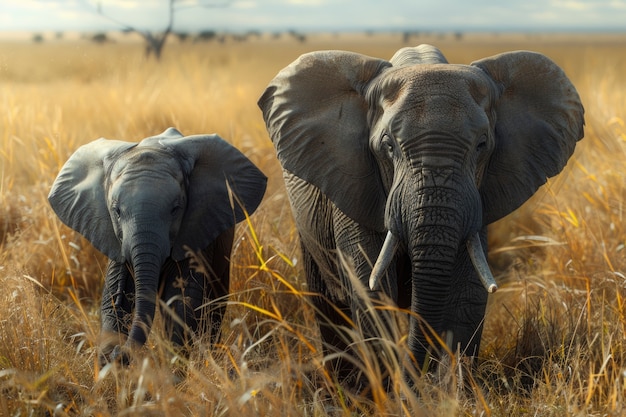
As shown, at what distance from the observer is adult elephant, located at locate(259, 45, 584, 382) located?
146 inches

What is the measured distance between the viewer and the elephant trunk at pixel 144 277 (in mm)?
4254

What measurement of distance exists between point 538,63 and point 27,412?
2.49 m

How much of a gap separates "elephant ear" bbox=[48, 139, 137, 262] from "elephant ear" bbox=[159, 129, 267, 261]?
284mm

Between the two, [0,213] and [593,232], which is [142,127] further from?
[593,232]

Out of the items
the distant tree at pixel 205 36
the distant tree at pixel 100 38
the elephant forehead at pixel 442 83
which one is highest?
the elephant forehead at pixel 442 83

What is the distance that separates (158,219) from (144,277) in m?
0.28

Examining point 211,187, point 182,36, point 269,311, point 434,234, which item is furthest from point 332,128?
point 182,36

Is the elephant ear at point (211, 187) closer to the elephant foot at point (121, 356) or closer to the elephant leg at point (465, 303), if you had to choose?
the elephant foot at point (121, 356)

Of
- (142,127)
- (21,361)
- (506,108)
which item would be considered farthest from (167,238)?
(142,127)

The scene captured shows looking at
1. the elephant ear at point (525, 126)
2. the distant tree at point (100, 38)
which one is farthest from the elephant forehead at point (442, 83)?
the distant tree at point (100, 38)

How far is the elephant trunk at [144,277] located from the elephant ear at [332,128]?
67 centimetres

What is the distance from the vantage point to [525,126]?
423 centimetres

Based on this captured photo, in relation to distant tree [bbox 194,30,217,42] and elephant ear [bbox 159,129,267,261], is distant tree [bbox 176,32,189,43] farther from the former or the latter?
elephant ear [bbox 159,129,267,261]

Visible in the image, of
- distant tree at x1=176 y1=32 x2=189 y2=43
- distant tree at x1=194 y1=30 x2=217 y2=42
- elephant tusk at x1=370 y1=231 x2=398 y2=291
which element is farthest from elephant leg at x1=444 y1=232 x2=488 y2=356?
distant tree at x1=194 y1=30 x2=217 y2=42
